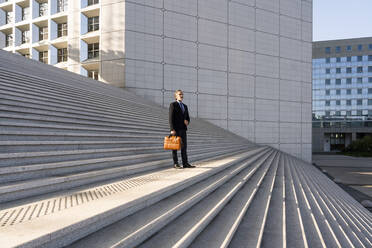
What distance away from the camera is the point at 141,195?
2930 mm

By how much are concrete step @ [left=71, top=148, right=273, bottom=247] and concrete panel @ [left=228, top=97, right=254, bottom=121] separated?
45.2 feet

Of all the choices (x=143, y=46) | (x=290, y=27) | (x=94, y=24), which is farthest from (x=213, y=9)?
(x=94, y=24)

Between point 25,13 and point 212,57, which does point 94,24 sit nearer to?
point 212,57

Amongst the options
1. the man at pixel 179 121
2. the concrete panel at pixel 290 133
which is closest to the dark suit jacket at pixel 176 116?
the man at pixel 179 121

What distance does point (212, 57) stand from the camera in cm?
1730

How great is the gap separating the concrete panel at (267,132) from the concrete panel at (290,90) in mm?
2393

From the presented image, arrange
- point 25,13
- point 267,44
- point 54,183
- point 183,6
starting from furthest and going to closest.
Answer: point 25,13 → point 267,44 → point 183,6 → point 54,183

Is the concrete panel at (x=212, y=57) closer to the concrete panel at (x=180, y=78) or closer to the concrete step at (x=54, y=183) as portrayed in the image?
the concrete panel at (x=180, y=78)

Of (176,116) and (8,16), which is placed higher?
(8,16)

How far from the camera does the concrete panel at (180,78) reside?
1608cm

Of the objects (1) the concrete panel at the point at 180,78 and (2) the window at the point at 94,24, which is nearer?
(1) the concrete panel at the point at 180,78

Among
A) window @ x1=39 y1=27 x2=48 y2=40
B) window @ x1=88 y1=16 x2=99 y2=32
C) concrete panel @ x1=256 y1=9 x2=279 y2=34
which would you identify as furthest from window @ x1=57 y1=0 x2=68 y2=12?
concrete panel @ x1=256 y1=9 x2=279 y2=34

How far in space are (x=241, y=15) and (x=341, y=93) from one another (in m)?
50.5

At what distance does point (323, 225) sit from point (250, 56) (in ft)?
53.1
